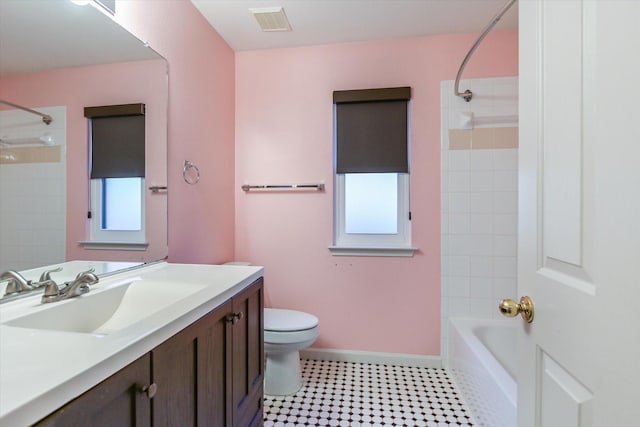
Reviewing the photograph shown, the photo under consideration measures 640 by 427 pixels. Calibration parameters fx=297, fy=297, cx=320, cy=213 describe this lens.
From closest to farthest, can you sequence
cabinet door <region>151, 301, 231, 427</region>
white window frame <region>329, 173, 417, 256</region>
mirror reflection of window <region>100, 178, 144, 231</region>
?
1. cabinet door <region>151, 301, 231, 427</region>
2. mirror reflection of window <region>100, 178, 144, 231</region>
3. white window frame <region>329, 173, 417, 256</region>

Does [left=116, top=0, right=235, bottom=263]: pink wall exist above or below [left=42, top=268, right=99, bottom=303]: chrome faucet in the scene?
above

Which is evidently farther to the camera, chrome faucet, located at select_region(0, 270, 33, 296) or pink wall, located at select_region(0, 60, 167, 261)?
pink wall, located at select_region(0, 60, 167, 261)

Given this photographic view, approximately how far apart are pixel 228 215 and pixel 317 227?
2.18 feet

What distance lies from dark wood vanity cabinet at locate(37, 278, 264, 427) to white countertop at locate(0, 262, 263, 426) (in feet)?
0.08

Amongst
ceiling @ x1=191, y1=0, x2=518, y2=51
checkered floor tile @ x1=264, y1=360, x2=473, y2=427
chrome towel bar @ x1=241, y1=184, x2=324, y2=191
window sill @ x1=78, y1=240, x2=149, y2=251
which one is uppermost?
ceiling @ x1=191, y1=0, x2=518, y2=51

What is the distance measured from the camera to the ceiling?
1.76 meters

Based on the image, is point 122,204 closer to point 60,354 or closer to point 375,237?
point 60,354

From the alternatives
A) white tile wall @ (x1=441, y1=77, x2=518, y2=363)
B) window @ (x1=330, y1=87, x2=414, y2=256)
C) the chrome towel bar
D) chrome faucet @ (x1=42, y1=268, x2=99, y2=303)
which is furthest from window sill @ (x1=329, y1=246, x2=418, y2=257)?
chrome faucet @ (x1=42, y1=268, x2=99, y2=303)

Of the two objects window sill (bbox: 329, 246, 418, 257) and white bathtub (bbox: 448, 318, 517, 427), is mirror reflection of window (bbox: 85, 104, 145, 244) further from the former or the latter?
white bathtub (bbox: 448, 318, 517, 427)

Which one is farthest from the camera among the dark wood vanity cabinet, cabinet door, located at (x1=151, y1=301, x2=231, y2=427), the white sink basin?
the white sink basin

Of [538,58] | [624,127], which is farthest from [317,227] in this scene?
[624,127]

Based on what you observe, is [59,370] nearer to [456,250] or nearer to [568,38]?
[568,38]

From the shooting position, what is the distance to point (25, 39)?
933 mm

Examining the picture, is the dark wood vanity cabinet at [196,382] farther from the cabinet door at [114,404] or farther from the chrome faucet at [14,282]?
the chrome faucet at [14,282]
